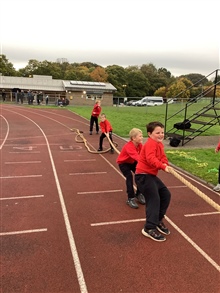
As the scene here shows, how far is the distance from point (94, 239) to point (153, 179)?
50.4 inches

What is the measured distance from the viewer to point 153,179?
4.14m

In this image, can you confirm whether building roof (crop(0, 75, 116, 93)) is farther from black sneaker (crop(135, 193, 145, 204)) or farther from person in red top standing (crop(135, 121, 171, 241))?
person in red top standing (crop(135, 121, 171, 241))

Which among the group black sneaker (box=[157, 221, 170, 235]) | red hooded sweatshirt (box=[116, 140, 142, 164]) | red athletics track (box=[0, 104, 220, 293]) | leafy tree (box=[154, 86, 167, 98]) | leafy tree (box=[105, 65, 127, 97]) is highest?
leafy tree (box=[105, 65, 127, 97])

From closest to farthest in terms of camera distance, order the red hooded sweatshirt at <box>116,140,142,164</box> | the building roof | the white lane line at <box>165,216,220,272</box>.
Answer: the white lane line at <box>165,216,220,272</box>
the red hooded sweatshirt at <box>116,140,142,164</box>
the building roof

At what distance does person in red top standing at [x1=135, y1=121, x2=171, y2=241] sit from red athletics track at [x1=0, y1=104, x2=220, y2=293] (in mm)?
254

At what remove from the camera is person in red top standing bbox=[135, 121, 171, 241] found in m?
3.95

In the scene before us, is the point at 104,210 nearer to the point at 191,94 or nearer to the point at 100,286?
the point at 100,286

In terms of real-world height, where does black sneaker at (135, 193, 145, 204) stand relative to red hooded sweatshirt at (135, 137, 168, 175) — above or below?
below

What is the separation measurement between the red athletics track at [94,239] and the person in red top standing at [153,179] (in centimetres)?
25

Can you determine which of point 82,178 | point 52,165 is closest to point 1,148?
point 52,165

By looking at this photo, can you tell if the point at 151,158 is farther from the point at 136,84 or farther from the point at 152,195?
the point at 136,84

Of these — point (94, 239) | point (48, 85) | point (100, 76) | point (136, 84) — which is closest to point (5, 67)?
point (48, 85)

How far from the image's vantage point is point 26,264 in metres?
3.55

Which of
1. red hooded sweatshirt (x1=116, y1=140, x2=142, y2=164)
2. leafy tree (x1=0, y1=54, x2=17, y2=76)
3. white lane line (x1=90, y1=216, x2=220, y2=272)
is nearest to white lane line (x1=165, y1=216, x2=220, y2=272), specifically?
white lane line (x1=90, y1=216, x2=220, y2=272)
